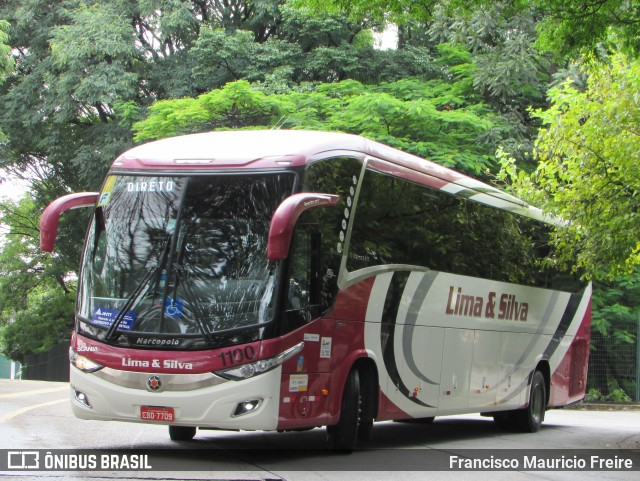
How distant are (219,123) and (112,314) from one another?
18.0 meters

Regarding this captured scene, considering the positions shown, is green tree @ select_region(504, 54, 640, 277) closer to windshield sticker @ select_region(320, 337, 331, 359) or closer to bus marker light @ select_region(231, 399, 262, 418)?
windshield sticker @ select_region(320, 337, 331, 359)

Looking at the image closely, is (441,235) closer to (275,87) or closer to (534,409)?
(534,409)

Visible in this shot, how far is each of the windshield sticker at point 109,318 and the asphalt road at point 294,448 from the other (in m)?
1.29

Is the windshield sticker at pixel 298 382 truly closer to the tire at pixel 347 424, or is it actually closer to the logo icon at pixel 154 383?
the tire at pixel 347 424

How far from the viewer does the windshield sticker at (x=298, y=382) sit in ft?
32.7


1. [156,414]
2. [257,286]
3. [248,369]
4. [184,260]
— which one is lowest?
[156,414]

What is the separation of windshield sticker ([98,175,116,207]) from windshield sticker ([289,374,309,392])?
2.71 m

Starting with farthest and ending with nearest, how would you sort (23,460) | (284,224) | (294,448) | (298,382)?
(294,448) → (298,382) → (284,224) → (23,460)

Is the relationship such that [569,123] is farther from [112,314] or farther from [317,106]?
[317,106]

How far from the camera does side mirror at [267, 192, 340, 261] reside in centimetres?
920

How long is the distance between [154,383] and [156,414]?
0.30 meters

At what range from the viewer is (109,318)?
10.0 meters

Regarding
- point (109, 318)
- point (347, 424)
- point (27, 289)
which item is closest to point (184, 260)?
point (109, 318)

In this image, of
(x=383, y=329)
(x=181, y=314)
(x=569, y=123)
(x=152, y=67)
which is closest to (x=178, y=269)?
(x=181, y=314)
